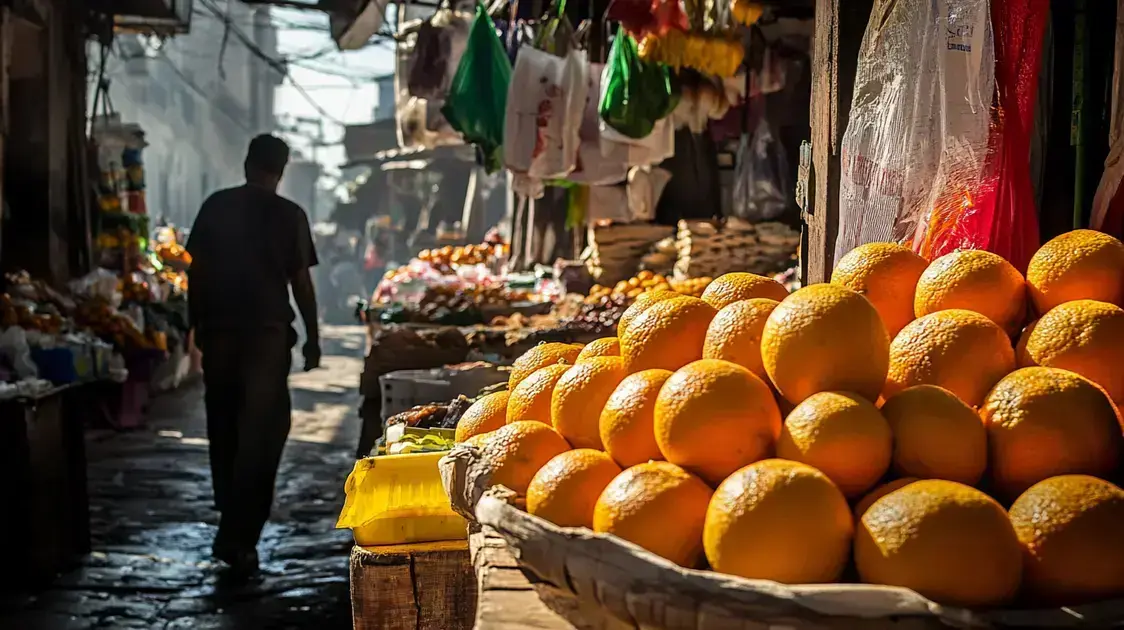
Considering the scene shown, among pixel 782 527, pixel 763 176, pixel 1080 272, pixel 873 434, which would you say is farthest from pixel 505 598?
pixel 763 176

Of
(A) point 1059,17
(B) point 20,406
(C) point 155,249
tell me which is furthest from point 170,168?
(A) point 1059,17

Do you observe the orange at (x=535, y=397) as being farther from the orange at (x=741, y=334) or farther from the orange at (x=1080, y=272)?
the orange at (x=1080, y=272)

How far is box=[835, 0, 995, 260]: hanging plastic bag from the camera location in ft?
7.02

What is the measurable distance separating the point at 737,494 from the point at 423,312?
18.7 ft

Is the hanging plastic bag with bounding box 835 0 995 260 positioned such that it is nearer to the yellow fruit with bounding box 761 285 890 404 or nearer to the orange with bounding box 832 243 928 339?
the orange with bounding box 832 243 928 339

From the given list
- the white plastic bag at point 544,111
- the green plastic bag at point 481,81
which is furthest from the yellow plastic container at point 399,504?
the green plastic bag at point 481,81

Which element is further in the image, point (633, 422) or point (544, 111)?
point (544, 111)

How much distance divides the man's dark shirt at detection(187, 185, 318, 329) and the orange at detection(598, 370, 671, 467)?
330 centimetres

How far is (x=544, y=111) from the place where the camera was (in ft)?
21.5

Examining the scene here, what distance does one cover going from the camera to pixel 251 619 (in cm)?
398

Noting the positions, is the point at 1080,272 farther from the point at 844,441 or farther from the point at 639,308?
the point at 639,308

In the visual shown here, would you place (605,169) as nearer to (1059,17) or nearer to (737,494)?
(1059,17)

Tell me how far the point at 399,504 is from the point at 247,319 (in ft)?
8.77

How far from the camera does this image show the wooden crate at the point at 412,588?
204 cm
